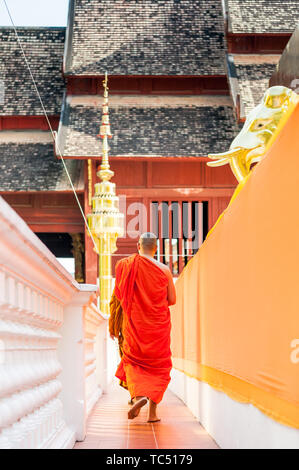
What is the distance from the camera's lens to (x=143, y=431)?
378cm

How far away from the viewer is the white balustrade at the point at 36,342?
1764 mm

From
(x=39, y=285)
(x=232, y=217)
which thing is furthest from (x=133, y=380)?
(x=39, y=285)

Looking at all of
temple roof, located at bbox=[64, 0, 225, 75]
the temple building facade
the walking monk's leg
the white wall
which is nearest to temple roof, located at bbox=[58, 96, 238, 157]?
the temple building facade

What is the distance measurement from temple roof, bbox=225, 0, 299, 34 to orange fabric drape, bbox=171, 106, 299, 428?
11.7 m

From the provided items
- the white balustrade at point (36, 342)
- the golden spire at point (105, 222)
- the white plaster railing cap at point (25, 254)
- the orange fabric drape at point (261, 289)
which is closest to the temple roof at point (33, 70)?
the golden spire at point (105, 222)

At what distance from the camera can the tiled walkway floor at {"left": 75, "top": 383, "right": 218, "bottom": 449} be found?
3.28 m

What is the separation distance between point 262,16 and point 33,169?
18.3 feet

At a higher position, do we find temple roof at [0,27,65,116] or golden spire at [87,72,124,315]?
temple roof at [0,27,65,116]

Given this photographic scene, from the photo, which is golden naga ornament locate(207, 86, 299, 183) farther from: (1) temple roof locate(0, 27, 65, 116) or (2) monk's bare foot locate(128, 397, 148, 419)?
(1) temple roof locate(0, 27, 65, 116)

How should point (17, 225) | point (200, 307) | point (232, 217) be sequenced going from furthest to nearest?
point (200, 307), point (232, 217), point (17, 225)

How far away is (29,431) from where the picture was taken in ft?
6.88

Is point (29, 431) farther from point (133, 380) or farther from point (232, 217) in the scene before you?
point (133, 380)

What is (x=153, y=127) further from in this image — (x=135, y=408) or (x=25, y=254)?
(x=25, y=254)
